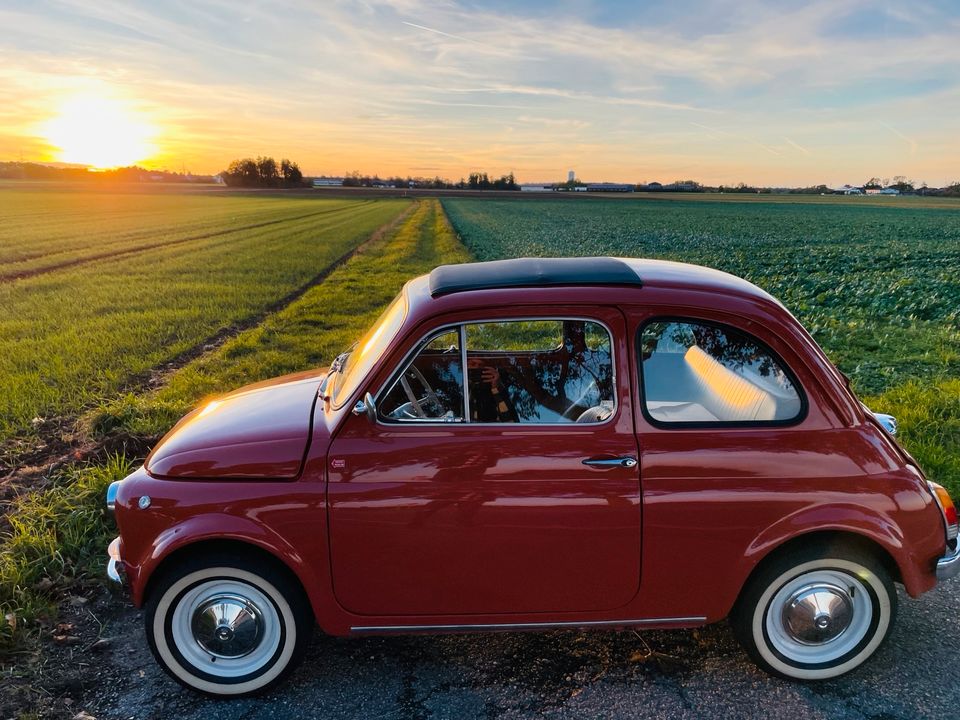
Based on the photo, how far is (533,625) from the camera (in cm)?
304

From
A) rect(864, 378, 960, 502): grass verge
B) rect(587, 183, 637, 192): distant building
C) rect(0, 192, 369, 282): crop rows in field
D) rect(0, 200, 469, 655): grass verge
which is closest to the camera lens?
rect(0, 200, 469, 655): grass verge

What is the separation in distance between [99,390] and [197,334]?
11.0 ft

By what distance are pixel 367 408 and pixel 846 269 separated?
2190cm

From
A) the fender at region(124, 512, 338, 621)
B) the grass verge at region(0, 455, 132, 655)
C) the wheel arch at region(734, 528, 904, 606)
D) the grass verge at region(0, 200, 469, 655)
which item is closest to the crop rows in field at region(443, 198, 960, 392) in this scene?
the wheel arch at region(734, 528, 904, 606)

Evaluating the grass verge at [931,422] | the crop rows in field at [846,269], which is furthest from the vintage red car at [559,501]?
the crop rows in field at [846,269]

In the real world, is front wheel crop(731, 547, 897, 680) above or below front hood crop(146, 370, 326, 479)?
below

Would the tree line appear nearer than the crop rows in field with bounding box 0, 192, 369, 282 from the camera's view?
No

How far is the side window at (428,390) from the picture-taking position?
291cm

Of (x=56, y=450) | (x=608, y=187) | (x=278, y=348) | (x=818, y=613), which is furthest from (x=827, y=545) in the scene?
(x=608, y=187)

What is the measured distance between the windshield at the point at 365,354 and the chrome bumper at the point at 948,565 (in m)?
2.68

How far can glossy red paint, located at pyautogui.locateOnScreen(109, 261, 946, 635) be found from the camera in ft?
9.39

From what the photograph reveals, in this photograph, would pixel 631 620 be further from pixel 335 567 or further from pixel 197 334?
pixel 197 334

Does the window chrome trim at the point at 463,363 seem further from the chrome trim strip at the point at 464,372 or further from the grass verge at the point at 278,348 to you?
the grass verge at the point at 278,348

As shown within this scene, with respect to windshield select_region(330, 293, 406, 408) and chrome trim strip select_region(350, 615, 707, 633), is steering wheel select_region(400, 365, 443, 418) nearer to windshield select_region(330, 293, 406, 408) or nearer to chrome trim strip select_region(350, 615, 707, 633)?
windshield select_region(330, 293, 406, 408)
